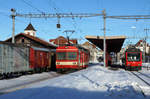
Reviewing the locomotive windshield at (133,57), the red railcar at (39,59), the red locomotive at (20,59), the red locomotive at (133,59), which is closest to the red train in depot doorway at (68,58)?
the red railcar at (39,59)

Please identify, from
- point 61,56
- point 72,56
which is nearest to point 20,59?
point 61,56

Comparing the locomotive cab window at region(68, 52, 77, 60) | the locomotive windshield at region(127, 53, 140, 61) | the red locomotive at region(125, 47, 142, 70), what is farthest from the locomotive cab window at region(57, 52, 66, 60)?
the locomotive windshield at region(127, 53, 140, 61)

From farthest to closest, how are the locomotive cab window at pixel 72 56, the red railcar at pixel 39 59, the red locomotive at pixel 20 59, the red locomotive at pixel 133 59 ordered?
the red locomotive at pixel 133 59 → the locomotive cab window at pixel 72 56 → the red railcar at pixel 39 59 → the red locomotive at pixel 20 59

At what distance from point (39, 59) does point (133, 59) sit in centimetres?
1342

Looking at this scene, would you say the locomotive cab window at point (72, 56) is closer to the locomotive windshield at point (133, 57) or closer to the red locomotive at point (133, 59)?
the red locomotive at point (133, 59)

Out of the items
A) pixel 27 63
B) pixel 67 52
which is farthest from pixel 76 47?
pixel 27 63

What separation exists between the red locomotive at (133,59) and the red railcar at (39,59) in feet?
35.6

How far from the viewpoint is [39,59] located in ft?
74.5

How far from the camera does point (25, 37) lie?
167 feet

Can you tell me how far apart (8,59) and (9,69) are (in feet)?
2.53

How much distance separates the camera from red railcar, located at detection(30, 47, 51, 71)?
68.8 ft

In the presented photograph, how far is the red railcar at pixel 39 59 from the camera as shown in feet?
68.8

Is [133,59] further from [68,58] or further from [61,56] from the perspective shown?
[61,56]

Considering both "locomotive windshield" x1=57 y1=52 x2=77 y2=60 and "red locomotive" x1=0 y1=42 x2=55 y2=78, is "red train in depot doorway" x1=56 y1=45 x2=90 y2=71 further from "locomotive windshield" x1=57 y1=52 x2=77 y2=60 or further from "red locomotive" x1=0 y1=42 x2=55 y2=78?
"red locomotive" x1=0 y1=42 x2=55 y2=78
